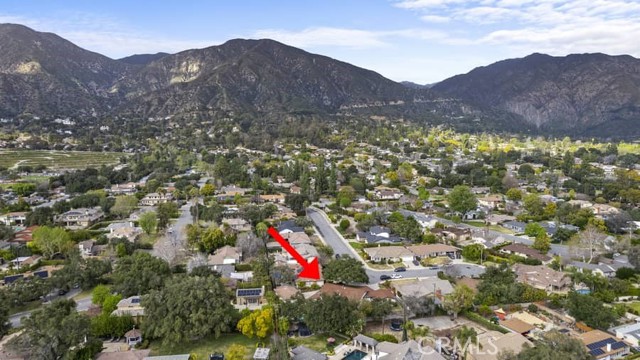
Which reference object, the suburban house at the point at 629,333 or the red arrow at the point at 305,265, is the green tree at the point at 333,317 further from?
the suburban house at the point at 629,333

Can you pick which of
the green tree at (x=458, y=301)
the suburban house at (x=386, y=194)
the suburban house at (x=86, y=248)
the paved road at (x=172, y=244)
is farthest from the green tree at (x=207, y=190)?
the green tree at (x=458, y=301)

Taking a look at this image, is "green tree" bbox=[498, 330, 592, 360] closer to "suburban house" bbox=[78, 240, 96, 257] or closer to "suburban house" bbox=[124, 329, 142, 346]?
"suburban house" bbox=[124, 329, 142, 346]

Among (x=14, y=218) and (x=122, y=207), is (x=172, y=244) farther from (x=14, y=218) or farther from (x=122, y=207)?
(x=14, y=218)

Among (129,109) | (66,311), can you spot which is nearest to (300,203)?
(66,311)

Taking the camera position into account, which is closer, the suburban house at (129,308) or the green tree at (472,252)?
the suburban house at (129,308)

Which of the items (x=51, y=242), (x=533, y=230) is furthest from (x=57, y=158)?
(x=533, y=230)

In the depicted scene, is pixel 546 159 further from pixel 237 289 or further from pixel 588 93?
pixel 588 93
